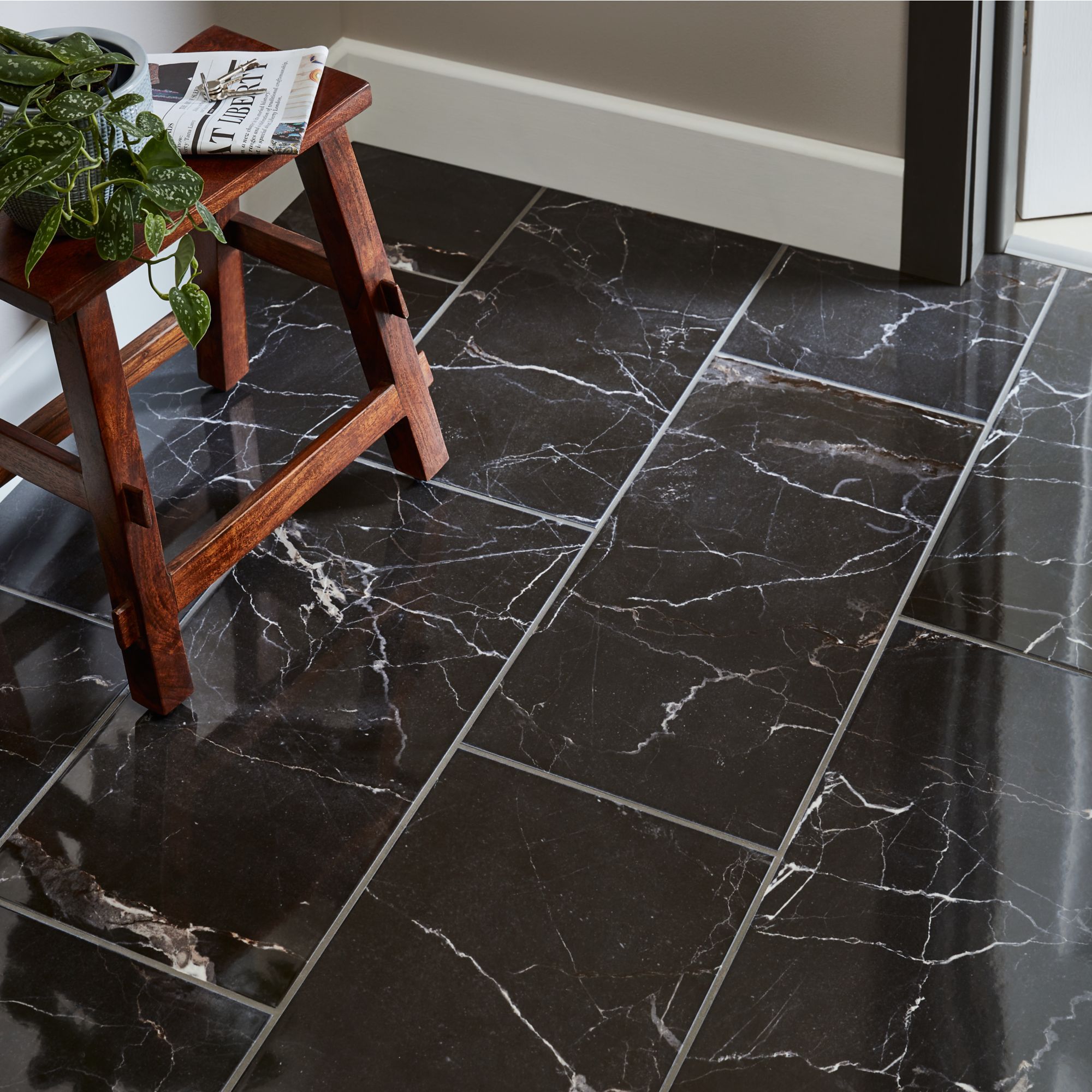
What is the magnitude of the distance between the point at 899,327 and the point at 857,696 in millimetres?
658

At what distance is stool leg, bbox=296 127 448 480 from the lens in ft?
4.76

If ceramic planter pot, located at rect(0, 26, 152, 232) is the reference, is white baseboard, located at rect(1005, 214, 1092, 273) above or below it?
below

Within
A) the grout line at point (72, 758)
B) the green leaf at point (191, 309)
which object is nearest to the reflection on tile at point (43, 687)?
the grout line at point (72, 758)

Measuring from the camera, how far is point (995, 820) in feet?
4.49

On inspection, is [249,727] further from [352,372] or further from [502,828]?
[352,372]

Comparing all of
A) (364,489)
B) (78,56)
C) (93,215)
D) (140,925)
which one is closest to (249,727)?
(140,925)

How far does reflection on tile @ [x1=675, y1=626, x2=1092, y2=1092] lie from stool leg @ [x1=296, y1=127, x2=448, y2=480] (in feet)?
2.10

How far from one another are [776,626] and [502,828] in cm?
41

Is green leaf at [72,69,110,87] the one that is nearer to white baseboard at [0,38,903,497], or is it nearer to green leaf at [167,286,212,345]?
green leaf at [167,286,212,345]

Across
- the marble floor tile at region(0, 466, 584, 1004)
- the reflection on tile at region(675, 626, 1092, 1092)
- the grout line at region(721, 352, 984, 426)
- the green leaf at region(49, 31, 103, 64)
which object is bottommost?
Result: the reflection on tile at region(675, 626, 1092, 1092)

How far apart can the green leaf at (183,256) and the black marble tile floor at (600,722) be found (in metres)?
0.49

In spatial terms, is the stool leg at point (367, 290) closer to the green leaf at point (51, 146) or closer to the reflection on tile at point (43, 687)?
the green leaf at point (51, 146)

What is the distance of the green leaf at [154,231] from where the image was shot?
119cm

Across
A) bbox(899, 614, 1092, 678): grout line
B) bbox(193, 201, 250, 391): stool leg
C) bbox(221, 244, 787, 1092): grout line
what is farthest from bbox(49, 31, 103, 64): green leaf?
→ bbox(899, 614, 1092, 678): grout line
